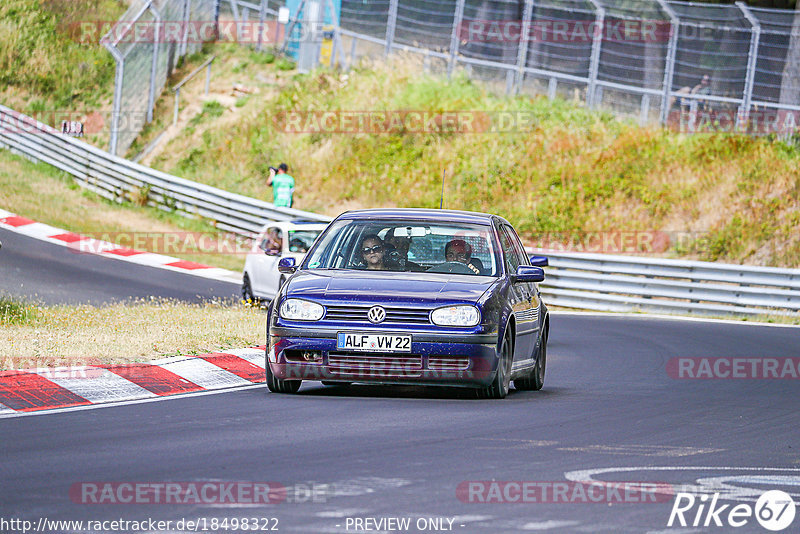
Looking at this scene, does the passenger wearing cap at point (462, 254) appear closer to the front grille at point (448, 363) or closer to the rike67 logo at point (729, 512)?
the front grille at point (448, 363)

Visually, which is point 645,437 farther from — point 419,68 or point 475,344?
point 419,68

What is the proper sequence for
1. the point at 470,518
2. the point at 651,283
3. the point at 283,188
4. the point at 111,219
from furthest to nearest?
1. the point at 111,219
2. the point at 283,188
3. the point at 651,283
4. the point at 470,518

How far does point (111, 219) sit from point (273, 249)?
476 inches

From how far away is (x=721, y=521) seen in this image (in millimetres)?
6277

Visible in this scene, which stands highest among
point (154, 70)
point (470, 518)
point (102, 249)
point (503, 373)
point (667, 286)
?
point (154, 70)

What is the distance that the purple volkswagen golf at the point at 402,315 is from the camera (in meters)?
10.5

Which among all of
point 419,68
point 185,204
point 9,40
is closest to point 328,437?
point 185,204

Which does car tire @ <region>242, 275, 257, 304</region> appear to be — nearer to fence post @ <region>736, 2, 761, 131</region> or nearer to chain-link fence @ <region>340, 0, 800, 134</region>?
chain-link fence @ <region>340, 0, 800, 134</region>

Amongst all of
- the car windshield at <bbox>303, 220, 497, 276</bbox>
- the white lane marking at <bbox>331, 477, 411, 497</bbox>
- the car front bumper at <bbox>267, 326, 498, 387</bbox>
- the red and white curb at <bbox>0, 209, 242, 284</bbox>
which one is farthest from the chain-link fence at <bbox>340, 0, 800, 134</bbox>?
the white lane marking at <bbox>331, 477, 411, 497</bbox>

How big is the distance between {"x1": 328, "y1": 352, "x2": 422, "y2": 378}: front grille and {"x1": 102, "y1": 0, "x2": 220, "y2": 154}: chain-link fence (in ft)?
83.0

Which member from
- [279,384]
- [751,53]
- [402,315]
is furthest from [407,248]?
[751,53]

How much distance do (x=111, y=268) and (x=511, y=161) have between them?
1162 centimetres

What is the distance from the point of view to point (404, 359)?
1050 cm

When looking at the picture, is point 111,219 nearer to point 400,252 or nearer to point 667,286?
point 667,286
